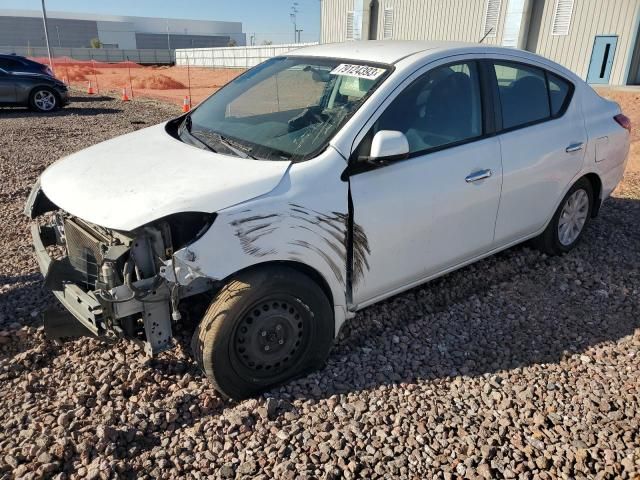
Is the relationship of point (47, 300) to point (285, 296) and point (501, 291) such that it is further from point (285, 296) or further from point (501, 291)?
point (501, 291)

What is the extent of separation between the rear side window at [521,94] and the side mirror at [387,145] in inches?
50.0

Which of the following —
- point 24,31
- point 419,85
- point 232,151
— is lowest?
point 24,31

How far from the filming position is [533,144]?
13.2 ft

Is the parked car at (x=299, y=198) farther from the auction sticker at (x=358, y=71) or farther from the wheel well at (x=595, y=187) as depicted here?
the wheel well at (x=595, y=187)

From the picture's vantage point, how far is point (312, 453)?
265 cm

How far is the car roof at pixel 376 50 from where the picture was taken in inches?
138

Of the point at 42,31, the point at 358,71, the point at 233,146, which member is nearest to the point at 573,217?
the point at 358,71

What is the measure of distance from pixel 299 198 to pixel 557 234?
2903mm

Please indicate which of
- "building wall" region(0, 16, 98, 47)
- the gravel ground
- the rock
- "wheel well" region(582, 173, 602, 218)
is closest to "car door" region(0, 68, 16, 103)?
the gravel ground

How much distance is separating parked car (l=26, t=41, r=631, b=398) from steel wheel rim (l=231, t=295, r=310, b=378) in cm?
1

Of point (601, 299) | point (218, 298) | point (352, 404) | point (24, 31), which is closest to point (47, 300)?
point (218, 298)

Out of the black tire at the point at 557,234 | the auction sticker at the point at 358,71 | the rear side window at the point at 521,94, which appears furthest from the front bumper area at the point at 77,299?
the black tire at the point at 557,234

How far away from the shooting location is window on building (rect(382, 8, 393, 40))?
1128 inches

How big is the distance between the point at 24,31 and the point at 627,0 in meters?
93.9
